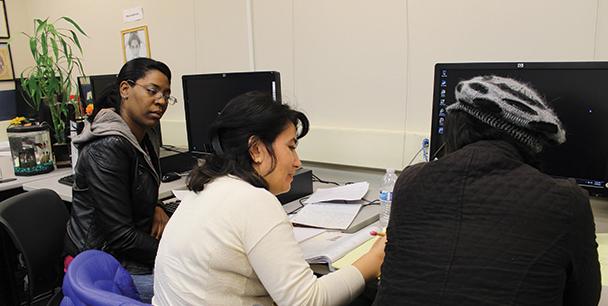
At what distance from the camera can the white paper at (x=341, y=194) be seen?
1790 mm

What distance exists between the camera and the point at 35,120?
2666 millimetres

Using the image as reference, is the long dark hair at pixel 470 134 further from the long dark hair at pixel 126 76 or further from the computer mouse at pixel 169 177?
the computer mouse at pixel 169 177

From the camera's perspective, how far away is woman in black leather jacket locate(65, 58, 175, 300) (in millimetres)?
1503

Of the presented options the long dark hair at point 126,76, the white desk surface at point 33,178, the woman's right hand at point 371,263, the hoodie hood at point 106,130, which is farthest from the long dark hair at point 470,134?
the white desk surface at point 33,178

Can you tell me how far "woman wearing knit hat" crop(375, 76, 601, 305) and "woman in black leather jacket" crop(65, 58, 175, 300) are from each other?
93 cm

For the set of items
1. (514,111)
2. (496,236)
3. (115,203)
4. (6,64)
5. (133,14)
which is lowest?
(115,203)

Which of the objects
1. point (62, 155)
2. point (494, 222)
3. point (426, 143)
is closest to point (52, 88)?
point (62, 155)

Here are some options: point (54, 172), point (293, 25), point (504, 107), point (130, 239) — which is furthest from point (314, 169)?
point (504, 107)

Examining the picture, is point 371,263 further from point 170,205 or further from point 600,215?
point 170,205

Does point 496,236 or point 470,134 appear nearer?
point 496,236

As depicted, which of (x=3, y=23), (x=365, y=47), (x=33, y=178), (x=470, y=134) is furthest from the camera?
(x=3, y=23)

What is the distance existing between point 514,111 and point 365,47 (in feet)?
4.32

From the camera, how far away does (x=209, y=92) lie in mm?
2158

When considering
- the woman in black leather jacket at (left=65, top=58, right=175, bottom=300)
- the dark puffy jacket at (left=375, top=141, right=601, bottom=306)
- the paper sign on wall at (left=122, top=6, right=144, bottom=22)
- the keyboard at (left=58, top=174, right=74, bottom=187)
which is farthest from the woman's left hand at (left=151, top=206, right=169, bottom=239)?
the paper sign on wall at (left=122, top=6, right=144, bottom=22)
